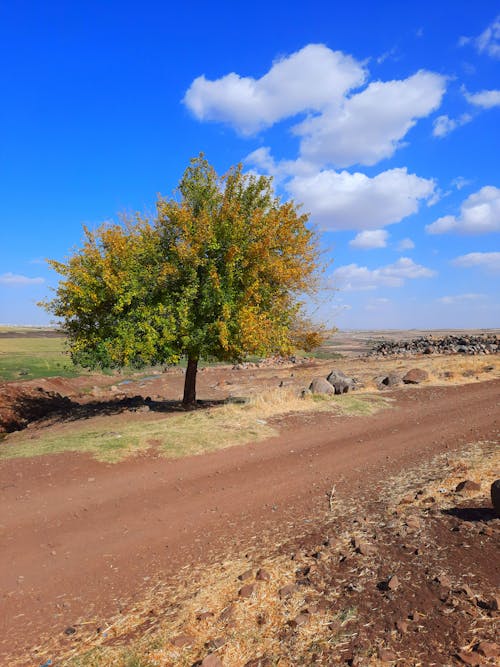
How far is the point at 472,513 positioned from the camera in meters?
7.39

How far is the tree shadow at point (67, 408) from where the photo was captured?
21031 mm

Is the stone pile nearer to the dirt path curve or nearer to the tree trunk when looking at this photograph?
the tree trunk

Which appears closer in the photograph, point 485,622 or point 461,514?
point 485,622

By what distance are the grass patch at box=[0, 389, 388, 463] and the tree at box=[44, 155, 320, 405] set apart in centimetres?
246

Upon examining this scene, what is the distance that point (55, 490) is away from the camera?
10406mm

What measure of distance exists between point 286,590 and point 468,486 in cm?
460

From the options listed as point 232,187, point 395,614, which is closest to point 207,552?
point 395,614

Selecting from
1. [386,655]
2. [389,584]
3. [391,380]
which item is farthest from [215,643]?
[391,380]

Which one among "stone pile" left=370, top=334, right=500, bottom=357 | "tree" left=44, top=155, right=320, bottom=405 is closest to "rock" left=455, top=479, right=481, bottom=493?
"tree" left=44, top=155, right=320, bottom=405

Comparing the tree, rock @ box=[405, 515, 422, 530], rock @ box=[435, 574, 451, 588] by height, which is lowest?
rock @ box=[405, 515, 422, 530]

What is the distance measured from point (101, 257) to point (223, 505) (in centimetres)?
1310

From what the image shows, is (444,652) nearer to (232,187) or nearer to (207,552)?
(207,552)

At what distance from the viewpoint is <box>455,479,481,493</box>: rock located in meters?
8.44

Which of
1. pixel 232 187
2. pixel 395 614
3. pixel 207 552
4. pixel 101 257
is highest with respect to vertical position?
pixel 232 187
